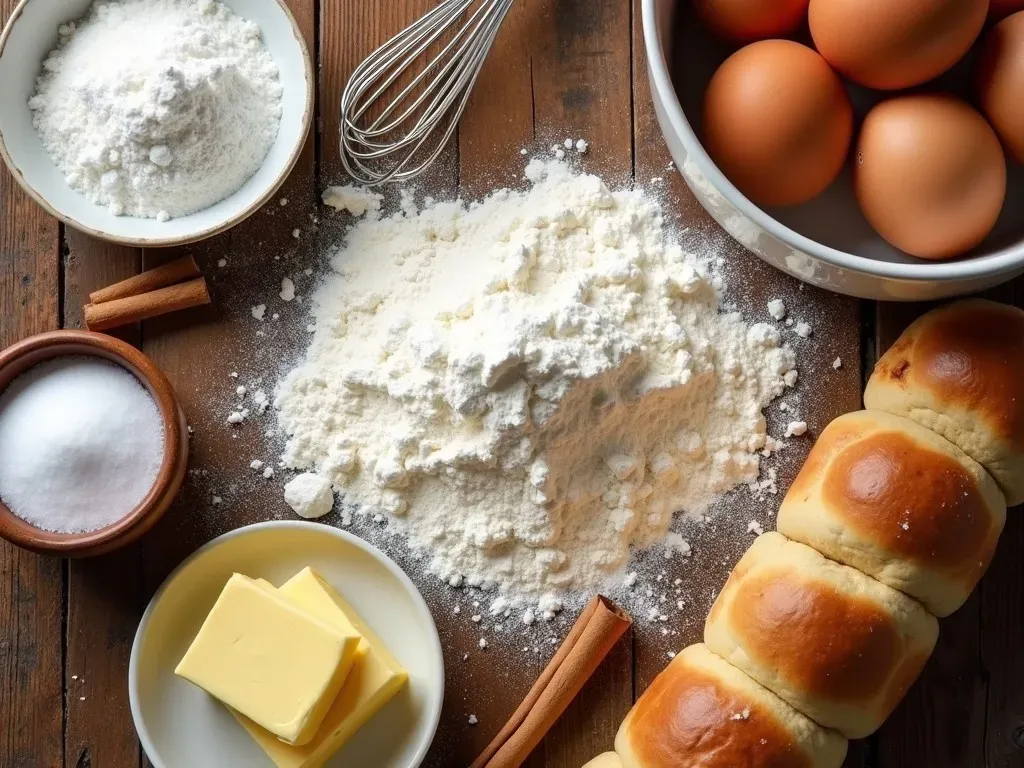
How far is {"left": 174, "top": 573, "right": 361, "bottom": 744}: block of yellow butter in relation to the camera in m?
1.00

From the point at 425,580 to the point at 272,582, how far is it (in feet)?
0.60

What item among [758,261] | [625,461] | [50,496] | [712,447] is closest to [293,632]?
[50,496]

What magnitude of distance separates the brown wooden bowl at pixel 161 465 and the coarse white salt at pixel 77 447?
0.05 ft

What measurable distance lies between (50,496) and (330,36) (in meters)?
0.65

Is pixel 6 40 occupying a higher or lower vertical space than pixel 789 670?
higher

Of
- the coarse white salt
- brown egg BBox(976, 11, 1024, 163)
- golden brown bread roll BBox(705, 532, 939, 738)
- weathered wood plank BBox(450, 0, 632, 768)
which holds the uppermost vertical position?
brown egg BBox(976, 11, 1024, 163)

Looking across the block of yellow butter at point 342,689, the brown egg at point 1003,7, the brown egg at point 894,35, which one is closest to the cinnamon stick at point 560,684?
the block of yellow butter at point 342,689

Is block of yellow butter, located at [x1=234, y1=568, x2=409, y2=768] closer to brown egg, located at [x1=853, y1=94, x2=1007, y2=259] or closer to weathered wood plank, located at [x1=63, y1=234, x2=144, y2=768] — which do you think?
weathered wood plank, located at [x1=63, y1=234, x2=144, y2=768]

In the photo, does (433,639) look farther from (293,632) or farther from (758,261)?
(758,261)

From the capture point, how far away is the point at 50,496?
1052 mm

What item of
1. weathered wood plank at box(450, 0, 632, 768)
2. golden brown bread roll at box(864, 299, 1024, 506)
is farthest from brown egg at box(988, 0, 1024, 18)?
weathered wood plank at box(450, 0, 632, 768)

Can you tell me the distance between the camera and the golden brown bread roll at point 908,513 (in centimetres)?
102

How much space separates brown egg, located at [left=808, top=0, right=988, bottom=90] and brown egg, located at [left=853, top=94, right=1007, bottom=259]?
0.04 m

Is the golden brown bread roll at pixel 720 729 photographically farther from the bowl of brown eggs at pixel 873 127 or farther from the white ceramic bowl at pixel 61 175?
the white ceramic bowl at pixel 61 175
